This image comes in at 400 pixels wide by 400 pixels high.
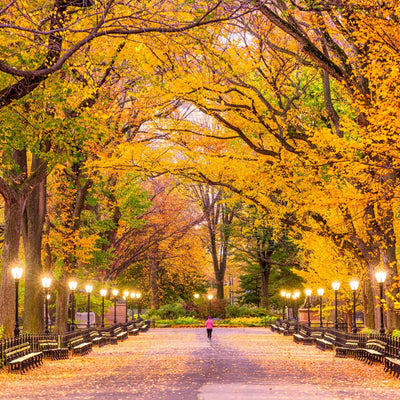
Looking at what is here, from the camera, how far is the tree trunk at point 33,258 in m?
26.1


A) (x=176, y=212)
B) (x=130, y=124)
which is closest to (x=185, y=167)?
(x=130, y=124)

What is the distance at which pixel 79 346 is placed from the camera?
2605 centimetres

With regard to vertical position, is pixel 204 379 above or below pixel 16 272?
below

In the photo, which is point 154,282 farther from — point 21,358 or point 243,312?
point 21,358

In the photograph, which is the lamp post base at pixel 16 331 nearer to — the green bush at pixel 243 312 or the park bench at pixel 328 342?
the park bench at pixel 328 342

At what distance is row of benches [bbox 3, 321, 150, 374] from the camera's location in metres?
18.6

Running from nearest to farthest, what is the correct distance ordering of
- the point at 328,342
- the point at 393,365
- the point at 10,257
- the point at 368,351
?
the point at 393,365 < the point at 368,351 < the point at 10,257 < the point at 328,342

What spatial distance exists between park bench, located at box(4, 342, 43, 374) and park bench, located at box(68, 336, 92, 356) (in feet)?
12.8

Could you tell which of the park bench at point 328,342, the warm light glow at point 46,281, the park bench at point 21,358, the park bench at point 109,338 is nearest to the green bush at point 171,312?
the park bench at point 109,338

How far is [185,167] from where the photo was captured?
90.7 ft

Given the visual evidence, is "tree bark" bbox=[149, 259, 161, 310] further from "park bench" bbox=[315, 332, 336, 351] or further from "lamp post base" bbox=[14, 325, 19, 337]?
"lamp post base" bbox=[14, 325, 19, 337]

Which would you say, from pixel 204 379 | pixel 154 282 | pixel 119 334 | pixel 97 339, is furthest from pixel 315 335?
pixel 154 282

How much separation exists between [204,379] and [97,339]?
1734 centimetres

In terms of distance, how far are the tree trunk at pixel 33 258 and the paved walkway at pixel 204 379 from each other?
315 centimetres
